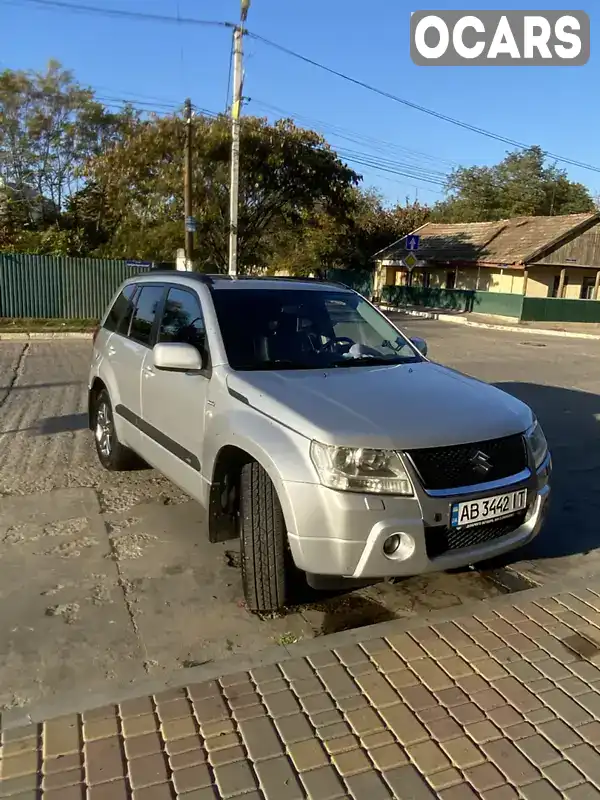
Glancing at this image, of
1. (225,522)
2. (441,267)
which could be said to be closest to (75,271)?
(225,522)

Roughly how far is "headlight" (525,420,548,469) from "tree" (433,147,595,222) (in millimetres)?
61880

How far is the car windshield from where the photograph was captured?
12.9 feet

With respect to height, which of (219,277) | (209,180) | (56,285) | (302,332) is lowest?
(56,285)

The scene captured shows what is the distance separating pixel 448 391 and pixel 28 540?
2897 millimetres

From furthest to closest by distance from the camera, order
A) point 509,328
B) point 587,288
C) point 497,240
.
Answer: point 587,288 < point 497,240 < point 509,328

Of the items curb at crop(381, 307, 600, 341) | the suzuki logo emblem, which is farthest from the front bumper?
curb at crop(381, 307, 600, 341)

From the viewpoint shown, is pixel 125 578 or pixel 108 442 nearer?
pixel 125 578

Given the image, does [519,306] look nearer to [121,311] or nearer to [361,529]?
[121,311]

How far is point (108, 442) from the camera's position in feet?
18.4

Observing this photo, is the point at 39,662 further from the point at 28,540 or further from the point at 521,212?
the point at 521,212

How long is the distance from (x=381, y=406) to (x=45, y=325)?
1613cm

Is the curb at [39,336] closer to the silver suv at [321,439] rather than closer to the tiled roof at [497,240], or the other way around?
the silver suv at [321,439]

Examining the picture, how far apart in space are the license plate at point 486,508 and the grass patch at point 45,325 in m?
15.1

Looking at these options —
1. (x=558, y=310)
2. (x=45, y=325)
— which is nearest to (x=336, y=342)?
(x=45, y=325)
